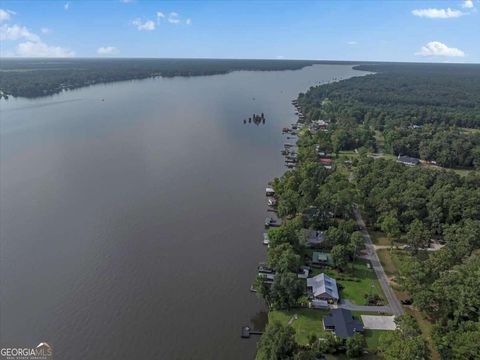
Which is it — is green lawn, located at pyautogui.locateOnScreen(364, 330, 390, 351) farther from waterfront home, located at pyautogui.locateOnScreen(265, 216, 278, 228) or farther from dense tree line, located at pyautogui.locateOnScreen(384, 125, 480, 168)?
dense tree line, located at pyautogui.locateOnScreen(384, 125, 480, 168)

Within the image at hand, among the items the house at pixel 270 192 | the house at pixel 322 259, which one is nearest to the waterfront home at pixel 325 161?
the house at pixel 270 192

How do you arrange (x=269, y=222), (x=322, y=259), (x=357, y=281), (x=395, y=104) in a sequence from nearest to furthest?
(x=357, y=281), (x=322, y=259), (x=269, y=222), (x=395, y=104)

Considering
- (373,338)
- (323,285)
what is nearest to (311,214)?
(323,285)

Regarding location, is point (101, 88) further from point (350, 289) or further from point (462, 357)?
point (462, 357)

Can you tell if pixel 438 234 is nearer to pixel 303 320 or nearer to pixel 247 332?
pixel 303 320

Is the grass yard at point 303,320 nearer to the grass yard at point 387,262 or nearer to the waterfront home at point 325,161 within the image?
the grass yard at point 387,262

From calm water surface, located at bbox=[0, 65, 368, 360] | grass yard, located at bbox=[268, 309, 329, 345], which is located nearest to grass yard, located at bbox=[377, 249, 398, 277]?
grass yard, located at bbox=[268, 309, 329, 345]

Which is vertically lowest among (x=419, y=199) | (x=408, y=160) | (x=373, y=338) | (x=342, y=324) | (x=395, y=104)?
(x=373, y=338)
